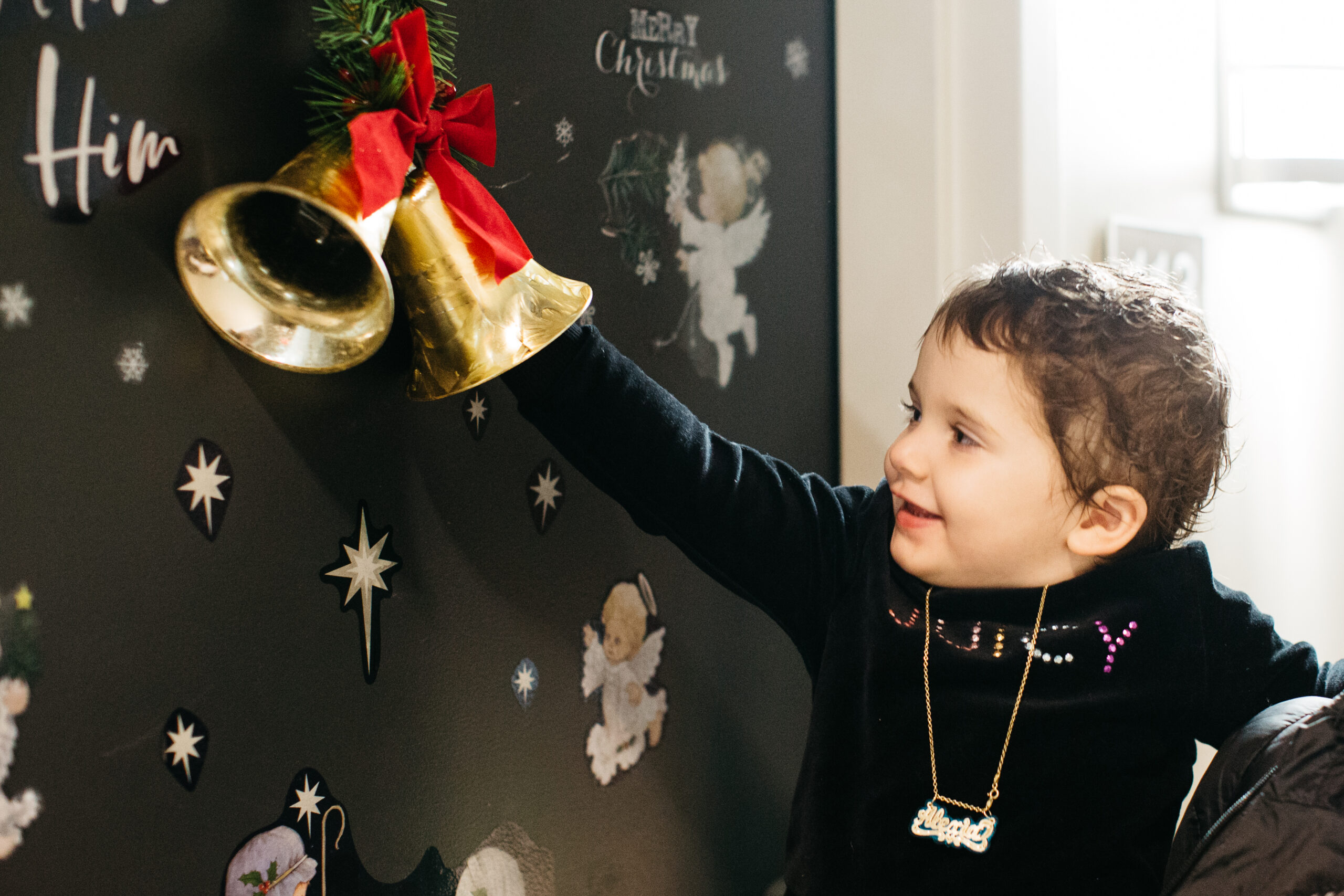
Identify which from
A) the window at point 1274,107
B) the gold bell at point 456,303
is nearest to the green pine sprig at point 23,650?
the gold bell at point 456,303

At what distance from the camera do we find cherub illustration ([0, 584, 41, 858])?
25.5 inches

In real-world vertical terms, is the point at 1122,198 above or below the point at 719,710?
above

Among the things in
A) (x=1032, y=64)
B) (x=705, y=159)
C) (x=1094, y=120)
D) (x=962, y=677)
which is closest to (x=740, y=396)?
(x=705, y=159)

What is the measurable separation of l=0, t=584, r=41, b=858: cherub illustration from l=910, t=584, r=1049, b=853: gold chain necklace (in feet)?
2.37

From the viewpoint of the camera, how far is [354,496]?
83 centimetres

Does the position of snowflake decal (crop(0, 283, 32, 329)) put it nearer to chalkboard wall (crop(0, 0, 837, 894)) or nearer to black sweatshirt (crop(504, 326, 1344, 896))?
chalkboard wall (crop(0, 0, 837, 894))

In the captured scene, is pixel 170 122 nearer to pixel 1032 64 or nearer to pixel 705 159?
pixel 705 159

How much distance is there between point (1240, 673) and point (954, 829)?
33cm

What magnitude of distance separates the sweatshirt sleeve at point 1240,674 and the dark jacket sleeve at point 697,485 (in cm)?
36

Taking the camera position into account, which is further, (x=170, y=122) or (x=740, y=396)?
(x=740, y=396)

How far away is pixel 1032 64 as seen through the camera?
1.24m

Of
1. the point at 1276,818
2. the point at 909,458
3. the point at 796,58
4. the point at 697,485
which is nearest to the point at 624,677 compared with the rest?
the point at 697,485

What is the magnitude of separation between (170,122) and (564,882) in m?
0.76

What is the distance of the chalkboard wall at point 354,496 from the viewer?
0.67 meters
